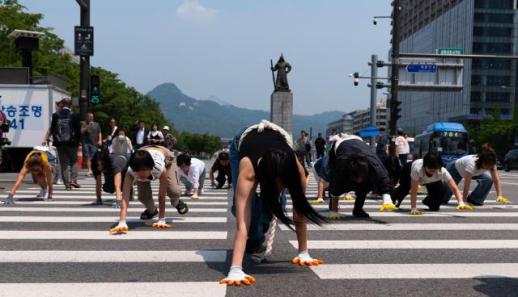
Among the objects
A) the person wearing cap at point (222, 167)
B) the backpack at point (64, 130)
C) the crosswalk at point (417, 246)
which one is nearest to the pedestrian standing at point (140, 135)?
the person wearing cap at point (222, 167)

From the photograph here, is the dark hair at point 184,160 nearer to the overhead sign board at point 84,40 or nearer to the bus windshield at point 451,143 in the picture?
the overhead sign board at point 84,40

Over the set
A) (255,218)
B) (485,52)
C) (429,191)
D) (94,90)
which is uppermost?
(485,52)

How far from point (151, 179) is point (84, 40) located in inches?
461

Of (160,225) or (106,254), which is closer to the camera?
(106,254)

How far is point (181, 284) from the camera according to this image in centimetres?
400

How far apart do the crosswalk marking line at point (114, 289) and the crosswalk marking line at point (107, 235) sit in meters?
1.91

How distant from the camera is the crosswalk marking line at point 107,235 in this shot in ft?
19.4

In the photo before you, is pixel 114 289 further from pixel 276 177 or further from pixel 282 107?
pixel 282 107

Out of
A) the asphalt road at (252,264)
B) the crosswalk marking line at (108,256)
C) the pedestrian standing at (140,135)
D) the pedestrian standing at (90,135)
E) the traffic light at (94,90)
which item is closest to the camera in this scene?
the asphalt road at (252,264)

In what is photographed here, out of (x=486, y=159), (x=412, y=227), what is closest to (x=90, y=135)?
(x=486, y=159)

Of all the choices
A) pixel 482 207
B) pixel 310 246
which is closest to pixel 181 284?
pixel 310 246

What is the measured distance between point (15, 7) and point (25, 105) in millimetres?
26379

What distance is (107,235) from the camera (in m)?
6.07

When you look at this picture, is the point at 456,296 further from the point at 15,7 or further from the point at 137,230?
the point at 15,7
